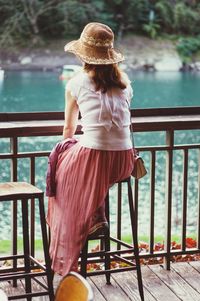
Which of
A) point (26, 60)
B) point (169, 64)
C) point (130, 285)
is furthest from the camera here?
point (169, 64)

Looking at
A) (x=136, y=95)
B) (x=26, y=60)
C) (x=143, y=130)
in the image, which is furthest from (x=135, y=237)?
(x=26, y=60)

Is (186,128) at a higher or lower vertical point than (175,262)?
higher

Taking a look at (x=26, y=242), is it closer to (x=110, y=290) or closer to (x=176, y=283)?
(x=110, y=290)

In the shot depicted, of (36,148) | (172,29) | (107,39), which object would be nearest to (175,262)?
(107,39)

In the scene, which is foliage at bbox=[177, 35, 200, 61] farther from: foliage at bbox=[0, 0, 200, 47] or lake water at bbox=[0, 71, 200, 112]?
lake water at bbox=[0, 71, 200, 112]

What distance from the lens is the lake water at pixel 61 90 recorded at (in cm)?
2016

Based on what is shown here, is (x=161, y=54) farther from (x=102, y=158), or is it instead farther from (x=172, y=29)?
(x=102, y=158)

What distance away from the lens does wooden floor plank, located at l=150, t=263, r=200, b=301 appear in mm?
3484

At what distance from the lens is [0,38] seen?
2417 cm

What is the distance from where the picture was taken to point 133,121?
3.66 meters

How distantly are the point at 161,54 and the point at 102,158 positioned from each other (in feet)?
74.6

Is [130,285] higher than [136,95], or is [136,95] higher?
[130,285]

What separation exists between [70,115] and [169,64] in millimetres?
22881

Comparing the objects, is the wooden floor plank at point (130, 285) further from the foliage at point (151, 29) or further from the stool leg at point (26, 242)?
the foliage at point (151, 29)
